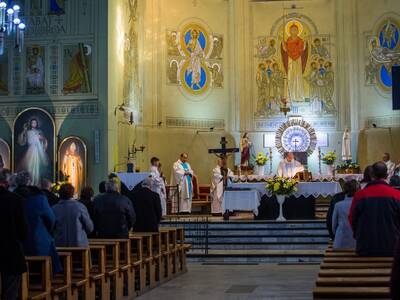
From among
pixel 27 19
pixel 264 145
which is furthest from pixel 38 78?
pixel 264 145

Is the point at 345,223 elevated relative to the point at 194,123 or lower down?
lower down

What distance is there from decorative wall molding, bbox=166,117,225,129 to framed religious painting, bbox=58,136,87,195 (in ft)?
18.0

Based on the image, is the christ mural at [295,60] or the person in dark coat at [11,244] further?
the christ mural at [295,60]

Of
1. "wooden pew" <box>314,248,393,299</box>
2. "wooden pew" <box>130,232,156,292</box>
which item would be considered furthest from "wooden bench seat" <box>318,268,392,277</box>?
"wooden pew" <box>130,232,156,292</box>

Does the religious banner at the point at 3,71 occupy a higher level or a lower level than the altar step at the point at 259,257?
higher

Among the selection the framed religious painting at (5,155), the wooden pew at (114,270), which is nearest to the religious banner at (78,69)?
the framed religious painting at (5,155)

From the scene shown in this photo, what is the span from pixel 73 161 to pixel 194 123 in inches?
259

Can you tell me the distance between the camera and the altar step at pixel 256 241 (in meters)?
15.4

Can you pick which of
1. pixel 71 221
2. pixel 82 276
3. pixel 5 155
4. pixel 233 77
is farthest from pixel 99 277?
pixel 233 77

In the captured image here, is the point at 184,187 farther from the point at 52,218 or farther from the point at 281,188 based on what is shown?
the point at 52,218

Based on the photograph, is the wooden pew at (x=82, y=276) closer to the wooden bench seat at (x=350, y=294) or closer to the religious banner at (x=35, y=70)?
the wooden bench seat at (x=350, y=294)

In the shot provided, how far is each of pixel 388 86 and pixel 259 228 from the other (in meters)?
9.92

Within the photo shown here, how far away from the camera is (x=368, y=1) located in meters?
25.8

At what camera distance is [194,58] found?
25953 millimetres
